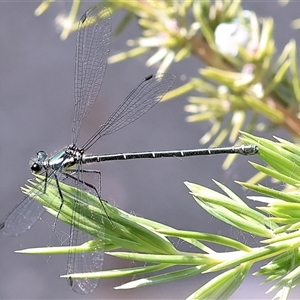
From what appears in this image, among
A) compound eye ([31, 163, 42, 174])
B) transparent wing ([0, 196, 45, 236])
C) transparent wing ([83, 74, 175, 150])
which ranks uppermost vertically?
transparent wing ([83, 74, 175, 150])

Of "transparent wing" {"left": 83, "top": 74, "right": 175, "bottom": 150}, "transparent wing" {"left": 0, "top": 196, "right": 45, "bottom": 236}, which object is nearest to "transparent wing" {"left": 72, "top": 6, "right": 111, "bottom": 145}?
"transparent wing" {"left": 83, "top": 74, "right": 175, "bottom": 150}

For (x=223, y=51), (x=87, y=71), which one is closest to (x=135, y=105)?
(x=87, y=71)

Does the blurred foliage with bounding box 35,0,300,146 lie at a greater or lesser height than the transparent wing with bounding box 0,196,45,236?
greater

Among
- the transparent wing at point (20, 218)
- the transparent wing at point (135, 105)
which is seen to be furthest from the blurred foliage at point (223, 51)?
the transparent wing at point (20, 218)

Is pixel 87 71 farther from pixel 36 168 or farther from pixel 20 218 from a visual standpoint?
pixel 20 218

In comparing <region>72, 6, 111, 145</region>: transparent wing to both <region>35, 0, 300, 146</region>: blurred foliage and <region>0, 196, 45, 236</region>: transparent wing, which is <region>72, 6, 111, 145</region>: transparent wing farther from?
<region>0, 196, 45, 236</region>: transparent wing

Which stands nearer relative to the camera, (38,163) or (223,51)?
(223,51)

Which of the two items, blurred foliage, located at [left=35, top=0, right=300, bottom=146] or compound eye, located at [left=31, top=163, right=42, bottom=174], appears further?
compound eye, located at [left=31, top=163, right=42, bottom=174]
